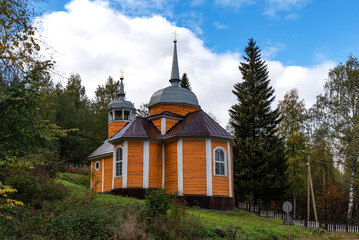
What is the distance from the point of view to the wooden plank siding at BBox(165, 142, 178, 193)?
20.6 metres

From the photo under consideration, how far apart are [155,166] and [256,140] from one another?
10.6 meters

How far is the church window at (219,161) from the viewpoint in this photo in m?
20.5

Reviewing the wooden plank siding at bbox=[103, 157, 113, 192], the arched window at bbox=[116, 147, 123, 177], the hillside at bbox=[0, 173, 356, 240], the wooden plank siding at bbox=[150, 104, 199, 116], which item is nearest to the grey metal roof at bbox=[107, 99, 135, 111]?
the wooden plank siding at bbox=[103, 157, 113, 192]

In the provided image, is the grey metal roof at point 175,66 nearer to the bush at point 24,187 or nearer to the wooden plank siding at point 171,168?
the wooden plank siding at point 171,168

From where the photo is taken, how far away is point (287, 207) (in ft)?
47.6

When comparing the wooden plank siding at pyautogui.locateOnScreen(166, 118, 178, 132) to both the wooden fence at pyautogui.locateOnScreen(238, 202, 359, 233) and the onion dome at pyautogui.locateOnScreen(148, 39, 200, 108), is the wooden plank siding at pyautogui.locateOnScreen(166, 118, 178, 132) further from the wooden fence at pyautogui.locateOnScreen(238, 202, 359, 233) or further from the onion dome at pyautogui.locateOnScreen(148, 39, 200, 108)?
the wooden fence at pyautogui.locateOnScreen(238, 202, 359, 233)

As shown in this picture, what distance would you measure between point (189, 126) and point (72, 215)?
35.7 feet

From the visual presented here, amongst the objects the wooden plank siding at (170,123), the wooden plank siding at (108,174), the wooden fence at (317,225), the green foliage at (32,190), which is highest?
the wooden plank siding at (170,123)

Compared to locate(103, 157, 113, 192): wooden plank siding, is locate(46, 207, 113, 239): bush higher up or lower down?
lower down

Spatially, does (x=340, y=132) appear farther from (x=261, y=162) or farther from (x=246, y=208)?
(x=246, y=208)

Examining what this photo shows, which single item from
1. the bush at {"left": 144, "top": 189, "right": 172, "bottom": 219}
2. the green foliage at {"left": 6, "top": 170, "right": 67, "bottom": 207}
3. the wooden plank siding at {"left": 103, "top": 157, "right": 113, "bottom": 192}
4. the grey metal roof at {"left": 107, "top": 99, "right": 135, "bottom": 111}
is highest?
the grey metal roof at {"left": 107, "top": 99, "right": 135, "bottom": 111}

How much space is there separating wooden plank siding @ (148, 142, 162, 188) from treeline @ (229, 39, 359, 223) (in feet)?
26.9

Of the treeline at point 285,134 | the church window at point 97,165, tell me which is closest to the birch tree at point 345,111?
the treeline at point 285,134

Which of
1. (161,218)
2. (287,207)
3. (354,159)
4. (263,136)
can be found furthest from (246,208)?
(161,218)
